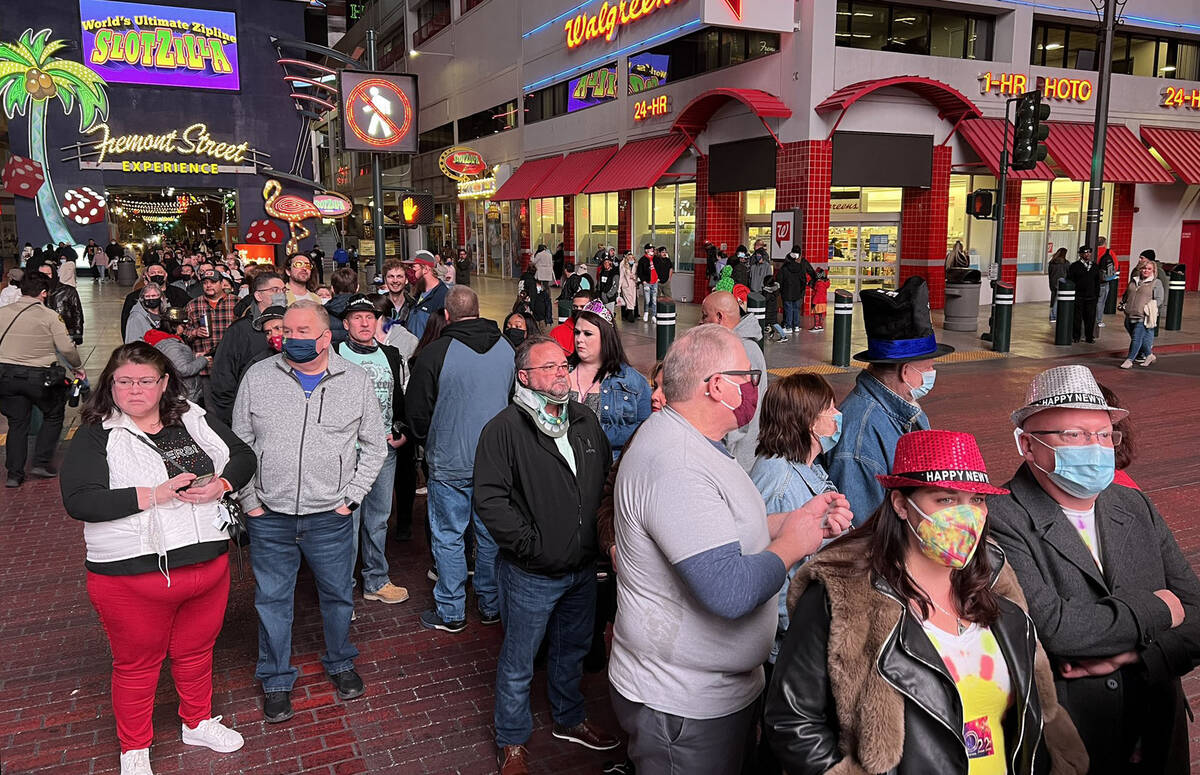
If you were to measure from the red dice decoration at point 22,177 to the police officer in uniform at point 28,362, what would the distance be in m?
29.4

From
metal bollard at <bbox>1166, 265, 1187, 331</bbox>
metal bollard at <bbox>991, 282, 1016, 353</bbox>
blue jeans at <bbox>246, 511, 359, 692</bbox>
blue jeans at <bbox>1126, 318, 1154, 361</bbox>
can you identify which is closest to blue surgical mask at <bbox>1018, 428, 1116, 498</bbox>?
blue jeans at <bbox>246, 511, 359, 692</bbox>

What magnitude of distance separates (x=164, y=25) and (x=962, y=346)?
33.0m

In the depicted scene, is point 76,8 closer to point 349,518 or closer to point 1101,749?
point 349,518

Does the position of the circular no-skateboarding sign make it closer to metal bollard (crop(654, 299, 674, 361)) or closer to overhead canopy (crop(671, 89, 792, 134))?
metal bollard (crop(654, 299, 674, 361))

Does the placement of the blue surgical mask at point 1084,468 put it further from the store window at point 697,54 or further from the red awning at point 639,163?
the red awning at point 639,163

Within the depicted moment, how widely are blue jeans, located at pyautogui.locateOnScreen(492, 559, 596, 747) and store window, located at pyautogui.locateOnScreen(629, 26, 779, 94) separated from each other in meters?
21.6

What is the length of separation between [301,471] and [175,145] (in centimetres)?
3603

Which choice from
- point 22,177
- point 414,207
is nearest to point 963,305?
point 414,207

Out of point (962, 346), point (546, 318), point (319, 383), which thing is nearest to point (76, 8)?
point (546, 318)

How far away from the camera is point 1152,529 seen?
9.70 ft

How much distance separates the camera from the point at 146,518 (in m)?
3.91

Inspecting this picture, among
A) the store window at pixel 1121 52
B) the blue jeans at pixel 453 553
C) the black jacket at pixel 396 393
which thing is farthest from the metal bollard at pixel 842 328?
the store window at pixel 1121 52

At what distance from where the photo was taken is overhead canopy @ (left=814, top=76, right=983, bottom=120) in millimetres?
20750

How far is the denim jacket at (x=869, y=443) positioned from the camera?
3.92 meters
